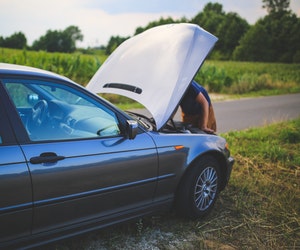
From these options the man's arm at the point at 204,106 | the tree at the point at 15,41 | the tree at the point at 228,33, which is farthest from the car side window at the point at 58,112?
the tree at the point at 228,33

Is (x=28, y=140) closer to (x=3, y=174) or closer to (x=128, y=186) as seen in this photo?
(x=3, y=174)

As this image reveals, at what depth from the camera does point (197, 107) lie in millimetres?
4785

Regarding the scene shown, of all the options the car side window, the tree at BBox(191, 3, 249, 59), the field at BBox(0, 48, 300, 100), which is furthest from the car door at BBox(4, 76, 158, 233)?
the tree at BBox(191, 3, 249, 59)

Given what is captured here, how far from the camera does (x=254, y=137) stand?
23.6ft

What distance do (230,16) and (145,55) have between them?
289 ft

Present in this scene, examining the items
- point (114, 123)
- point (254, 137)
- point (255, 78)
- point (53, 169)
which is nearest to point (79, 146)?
point (53, 169)

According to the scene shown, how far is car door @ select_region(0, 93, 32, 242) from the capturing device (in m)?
2.24

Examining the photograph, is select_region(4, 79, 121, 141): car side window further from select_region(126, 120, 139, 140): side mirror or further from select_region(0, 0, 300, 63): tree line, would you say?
select_region(0, 0, 300, 63): tree line

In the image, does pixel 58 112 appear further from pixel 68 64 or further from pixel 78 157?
pixel 68 64

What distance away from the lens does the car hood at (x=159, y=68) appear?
3.54m

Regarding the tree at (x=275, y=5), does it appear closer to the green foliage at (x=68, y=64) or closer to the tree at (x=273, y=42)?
the tree at (x=273, y=42)

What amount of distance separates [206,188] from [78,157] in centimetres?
167

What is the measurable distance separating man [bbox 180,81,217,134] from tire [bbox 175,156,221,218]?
1057mm

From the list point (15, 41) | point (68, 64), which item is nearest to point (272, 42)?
point (15, 41)
